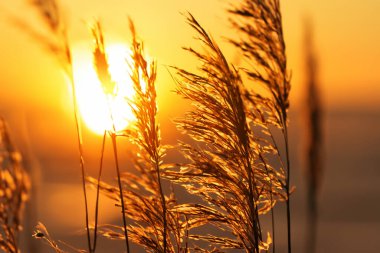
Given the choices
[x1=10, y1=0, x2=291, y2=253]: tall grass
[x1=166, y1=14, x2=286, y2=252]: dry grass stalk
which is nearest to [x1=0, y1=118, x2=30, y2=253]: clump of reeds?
[x1=10, y1=0, x2=291, y2=253]: tall grass

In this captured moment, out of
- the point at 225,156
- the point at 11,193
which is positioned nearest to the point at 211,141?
the point at 225,156

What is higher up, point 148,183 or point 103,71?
point 103,71

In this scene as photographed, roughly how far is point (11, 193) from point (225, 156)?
42.2 inches

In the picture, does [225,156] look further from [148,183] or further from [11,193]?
[11,193]

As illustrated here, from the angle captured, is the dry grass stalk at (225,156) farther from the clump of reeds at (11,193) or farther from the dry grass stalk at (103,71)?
the clump of reeds at (11,193)

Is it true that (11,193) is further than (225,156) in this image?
Yes

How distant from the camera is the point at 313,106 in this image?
486cm

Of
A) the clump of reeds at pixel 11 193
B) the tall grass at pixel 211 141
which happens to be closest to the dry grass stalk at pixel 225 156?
the tall grass at pixel 211 141

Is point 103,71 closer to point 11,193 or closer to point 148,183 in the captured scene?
point 148,183

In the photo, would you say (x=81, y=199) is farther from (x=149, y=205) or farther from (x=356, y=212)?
(x=149, y=205)

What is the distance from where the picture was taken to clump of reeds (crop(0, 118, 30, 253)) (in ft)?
10.7

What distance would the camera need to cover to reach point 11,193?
342cm

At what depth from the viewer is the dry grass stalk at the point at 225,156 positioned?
3113 millimetres

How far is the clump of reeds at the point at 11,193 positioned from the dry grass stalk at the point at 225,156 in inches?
31.0
